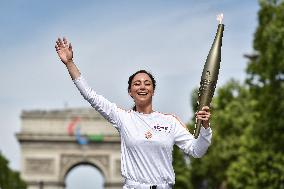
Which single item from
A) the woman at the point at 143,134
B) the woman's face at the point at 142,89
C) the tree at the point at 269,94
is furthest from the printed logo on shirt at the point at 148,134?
the tree at the point at 269,94

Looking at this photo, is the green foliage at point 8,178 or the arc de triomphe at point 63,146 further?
the arc de triomphe at point 63,146

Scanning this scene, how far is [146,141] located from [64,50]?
1104 millimetres

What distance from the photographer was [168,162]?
7125 millimetres

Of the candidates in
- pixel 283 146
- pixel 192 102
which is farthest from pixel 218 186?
pixel 283 146

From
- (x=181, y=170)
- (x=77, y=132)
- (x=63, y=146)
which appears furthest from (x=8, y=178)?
(x=63, y=146)

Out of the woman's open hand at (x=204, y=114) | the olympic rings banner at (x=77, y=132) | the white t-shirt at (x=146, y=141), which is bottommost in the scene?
the white t-shirt at (x=146, y=141)

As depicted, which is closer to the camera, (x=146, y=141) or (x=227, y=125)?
(x=146, y=141)

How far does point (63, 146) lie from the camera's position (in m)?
95.8

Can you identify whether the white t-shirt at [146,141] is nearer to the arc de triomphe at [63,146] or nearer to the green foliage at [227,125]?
the green foliage at [227,125]

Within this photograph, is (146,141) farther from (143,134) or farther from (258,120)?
(258,120)

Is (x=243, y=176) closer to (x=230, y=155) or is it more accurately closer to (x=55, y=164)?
(x=230, y=155)

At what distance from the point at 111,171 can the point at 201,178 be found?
1322 inches

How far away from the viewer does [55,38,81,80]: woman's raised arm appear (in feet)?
23.4

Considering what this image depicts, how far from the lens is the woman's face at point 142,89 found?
7270 mm
